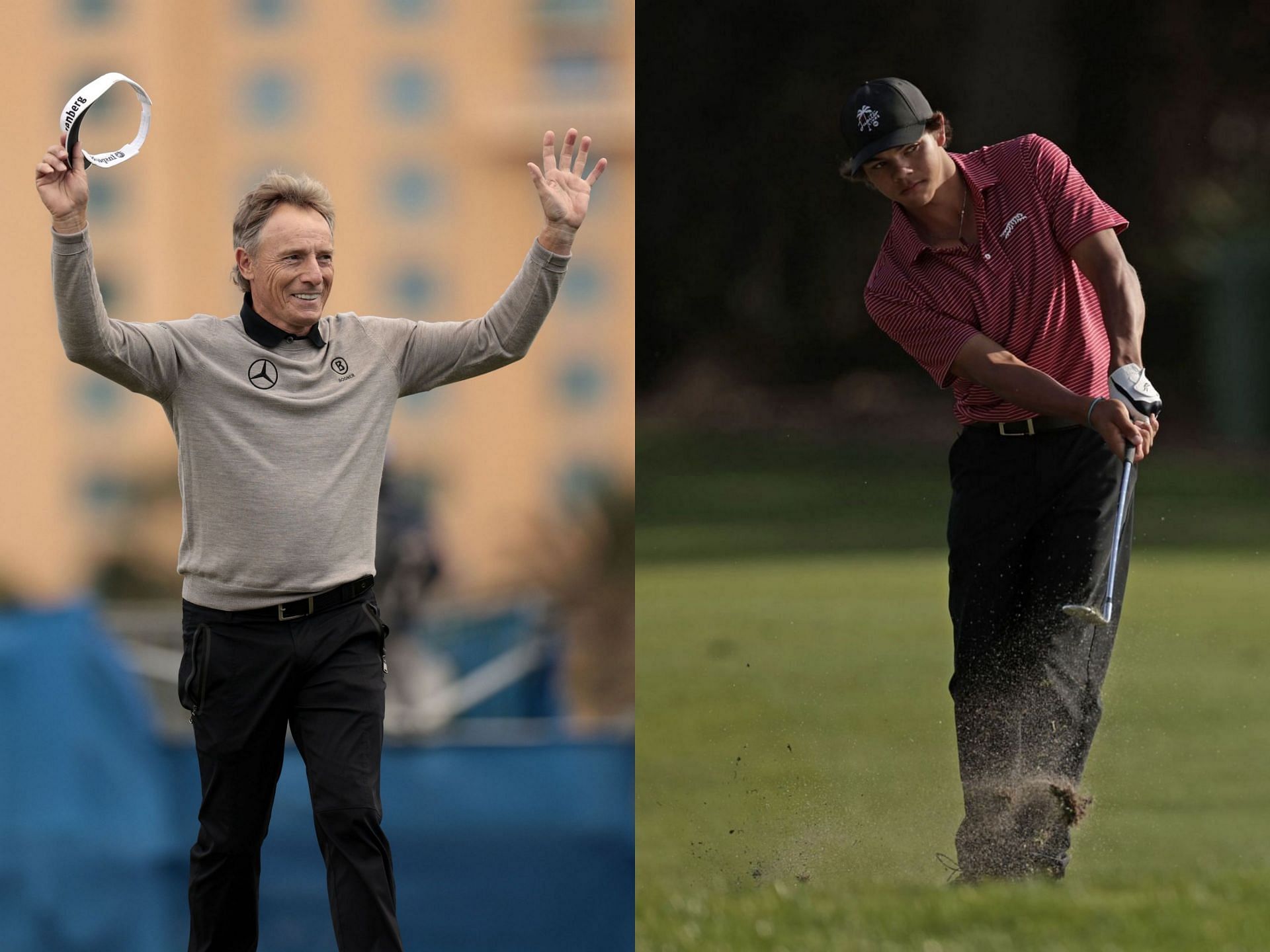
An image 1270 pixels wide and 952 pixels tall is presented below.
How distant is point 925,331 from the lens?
404cm

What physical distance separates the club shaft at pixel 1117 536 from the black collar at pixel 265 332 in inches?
71.6

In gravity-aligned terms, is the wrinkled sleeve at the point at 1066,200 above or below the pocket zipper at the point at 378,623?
above

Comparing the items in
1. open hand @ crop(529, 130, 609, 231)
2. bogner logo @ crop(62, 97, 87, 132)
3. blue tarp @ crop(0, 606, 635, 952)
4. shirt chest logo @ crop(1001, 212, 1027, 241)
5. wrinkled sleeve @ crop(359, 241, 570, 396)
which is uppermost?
bogner logo @ crop(62, 97, 87, 132)

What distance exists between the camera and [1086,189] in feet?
12.9

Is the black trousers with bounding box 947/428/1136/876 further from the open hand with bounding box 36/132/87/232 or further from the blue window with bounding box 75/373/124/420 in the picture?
the open hand with bounding box 36/132/87/232

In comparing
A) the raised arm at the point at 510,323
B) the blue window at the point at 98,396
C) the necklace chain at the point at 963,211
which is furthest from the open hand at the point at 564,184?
Answer: the blue window at the point at 98,396

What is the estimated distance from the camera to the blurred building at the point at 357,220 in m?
3.94

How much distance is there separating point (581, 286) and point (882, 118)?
0.78m

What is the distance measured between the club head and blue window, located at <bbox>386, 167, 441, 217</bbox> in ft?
5.61

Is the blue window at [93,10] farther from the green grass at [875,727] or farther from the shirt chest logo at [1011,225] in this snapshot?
the green grass at [875,727]

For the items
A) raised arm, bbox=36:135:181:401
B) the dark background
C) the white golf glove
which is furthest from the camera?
the dark background

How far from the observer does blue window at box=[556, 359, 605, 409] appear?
398 centimetres

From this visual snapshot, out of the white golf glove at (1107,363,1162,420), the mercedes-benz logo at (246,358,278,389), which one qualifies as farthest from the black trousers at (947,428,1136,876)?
the mercedes-benz logo at (246,358,278,389)

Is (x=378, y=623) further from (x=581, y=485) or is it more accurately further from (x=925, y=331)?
(x=925, y=331)
